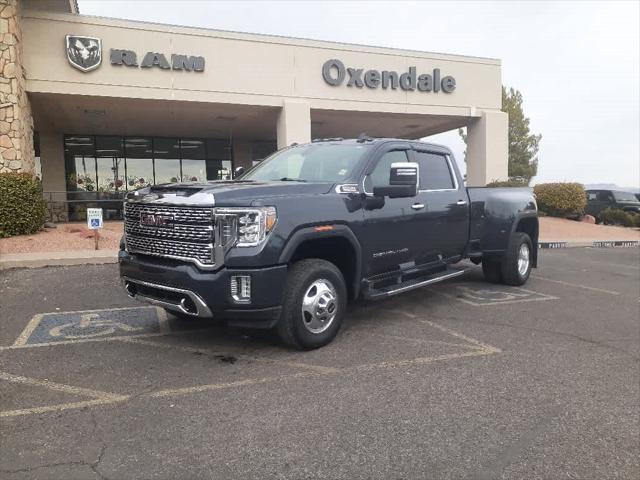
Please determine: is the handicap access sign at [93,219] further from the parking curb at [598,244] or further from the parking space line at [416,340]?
the parking curb at [598,244]

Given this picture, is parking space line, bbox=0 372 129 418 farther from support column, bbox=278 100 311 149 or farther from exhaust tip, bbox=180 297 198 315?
support column, bbox=278 100 311 149

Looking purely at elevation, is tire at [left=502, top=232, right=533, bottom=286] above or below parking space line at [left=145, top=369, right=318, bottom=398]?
above

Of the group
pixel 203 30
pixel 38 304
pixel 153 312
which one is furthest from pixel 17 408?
pixel 203 30

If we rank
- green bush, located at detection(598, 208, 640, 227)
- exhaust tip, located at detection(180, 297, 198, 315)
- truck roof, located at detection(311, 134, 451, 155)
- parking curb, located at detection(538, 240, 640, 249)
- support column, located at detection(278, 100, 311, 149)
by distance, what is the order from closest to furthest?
1. exhaust tip, located at detection(180, 297, 198, 315)
2. truck roof, located at detection(311, 134, 451, 155)
3. parking curb, located at detection(538, 240, 640, 249)
4. support column, located at detection(278, 100, 311, 149)
5. green bush, located at detection(598, 208, 640, 227)

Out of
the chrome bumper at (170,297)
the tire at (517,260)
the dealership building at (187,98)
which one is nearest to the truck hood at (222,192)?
the chrome bumper at (170,297)

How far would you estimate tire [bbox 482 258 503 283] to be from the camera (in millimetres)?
8149

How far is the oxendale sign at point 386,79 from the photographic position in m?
17.2

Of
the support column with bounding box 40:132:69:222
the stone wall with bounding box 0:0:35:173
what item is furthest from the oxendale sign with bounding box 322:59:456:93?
the support column with bounding box 40:132:69:222

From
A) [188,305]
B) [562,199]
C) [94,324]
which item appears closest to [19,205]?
[94,324]

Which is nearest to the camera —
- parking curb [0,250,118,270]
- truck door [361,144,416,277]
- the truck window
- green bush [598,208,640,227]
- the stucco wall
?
truck door [361,144,416,277]

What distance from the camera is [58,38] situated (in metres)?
14.1

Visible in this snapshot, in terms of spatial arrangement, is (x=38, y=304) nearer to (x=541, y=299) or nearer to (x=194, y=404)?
(x=194, y=404)

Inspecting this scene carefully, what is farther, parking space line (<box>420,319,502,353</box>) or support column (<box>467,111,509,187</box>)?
support column (<box>467,111,509,187</box>)

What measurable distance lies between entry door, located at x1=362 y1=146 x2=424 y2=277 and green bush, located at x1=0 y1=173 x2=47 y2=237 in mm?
9509
